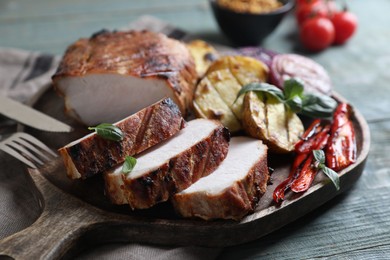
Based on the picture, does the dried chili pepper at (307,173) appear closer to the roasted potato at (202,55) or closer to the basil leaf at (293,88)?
the basil leaf at (293,88)

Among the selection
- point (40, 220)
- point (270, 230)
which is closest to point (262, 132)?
point (270, 230)

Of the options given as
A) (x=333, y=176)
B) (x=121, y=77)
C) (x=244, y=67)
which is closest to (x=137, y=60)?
(x=121, y=77)

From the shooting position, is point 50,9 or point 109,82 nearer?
point 109,82

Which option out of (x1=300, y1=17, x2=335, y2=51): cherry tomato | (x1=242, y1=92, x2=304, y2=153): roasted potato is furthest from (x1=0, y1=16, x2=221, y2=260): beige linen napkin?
(x1=300, y1=17, x2=335, y2=51): cherry tomato

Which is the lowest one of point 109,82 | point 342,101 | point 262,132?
point 342,101

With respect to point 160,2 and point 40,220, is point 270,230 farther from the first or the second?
point 160,2

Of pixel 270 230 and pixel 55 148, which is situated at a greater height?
pixel 55 148
